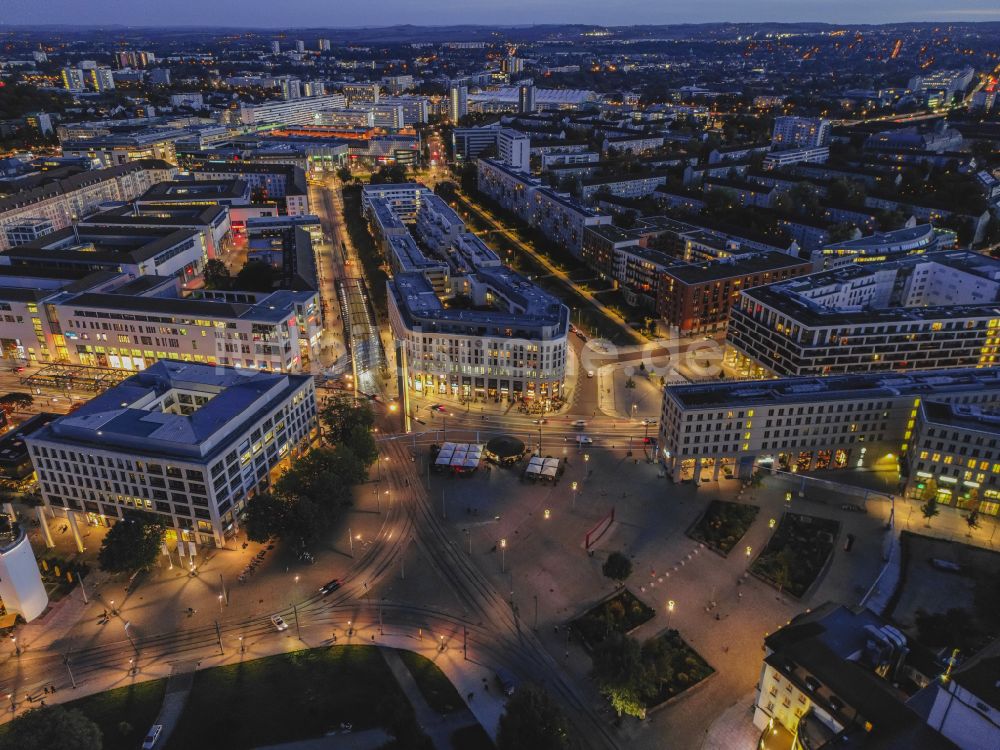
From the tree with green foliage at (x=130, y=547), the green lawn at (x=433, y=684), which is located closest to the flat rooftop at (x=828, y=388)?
the green lawn at (x=433, y=684)

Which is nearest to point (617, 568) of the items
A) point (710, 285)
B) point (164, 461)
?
point (164, 461)

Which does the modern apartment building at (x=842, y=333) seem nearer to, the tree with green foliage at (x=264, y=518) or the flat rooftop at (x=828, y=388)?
the flat rooftop at (x=828, y=388)

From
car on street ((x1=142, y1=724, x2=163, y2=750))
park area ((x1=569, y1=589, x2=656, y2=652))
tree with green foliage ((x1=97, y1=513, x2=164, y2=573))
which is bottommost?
car on street ((x1=142, y1=724, x2=163, y2=750))

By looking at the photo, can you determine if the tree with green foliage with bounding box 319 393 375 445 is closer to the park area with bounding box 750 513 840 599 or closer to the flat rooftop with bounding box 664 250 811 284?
the park area with bounding box 750 513 840 599

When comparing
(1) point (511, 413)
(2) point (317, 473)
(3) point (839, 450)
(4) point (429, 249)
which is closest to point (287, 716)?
(2) point (317, 473)

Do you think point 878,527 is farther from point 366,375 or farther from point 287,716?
point 366,375

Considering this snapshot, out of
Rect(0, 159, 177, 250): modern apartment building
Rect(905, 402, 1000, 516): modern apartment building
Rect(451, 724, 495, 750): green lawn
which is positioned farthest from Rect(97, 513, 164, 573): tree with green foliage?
Rect(0, 159, 177, 250): modern apartment building

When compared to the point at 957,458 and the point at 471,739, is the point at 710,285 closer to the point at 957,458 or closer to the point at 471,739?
the point at 957,458
